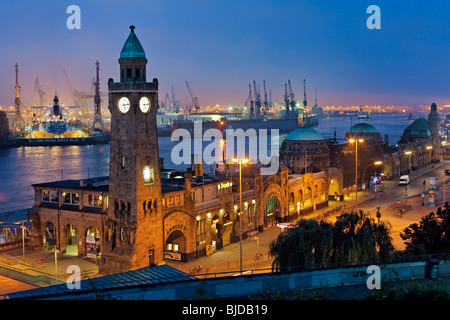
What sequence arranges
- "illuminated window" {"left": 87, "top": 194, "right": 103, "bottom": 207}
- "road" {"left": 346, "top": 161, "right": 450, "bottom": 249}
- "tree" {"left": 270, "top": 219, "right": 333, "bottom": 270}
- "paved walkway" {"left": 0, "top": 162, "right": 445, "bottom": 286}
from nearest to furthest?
"tree" {"left": 270, "top": 219, "right": 333, "bottom": 270}
"paved walkway" {"left": 0, "top": 162, "right": 445, "bottom": 286}
"illuminated window" {"left": 87, "top": 194, "right": 103, "bottom": 207}
"road" {"left": 346, "top": 161, "right": 450, "bottom": 249}

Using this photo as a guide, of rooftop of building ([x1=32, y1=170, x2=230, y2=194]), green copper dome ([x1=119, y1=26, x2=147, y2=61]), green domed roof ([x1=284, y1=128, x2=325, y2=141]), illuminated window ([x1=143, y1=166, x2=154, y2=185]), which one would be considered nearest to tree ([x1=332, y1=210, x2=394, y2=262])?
illuminated window ([x1=143, y1=166, x2=154, y2=185])

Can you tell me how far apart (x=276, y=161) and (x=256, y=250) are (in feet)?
59.9

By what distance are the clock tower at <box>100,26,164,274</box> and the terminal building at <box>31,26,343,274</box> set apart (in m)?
0.09

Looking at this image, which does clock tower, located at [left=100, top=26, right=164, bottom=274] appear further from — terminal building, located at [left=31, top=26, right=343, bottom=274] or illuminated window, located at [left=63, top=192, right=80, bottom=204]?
illuminated window, located at [left=63, top=192, right=80, bottom=204]

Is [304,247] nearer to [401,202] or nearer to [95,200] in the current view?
[95,200]

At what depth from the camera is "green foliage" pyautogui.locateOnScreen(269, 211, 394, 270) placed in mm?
39375

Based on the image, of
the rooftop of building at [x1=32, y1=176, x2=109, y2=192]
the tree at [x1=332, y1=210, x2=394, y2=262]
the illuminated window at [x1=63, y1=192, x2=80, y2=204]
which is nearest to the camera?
the tree at [x1=332, y1=210, x2=394, y2=262]

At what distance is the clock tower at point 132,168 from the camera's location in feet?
155

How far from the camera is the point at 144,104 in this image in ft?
157

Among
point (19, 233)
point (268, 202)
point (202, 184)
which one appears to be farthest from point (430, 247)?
point (19, 233)

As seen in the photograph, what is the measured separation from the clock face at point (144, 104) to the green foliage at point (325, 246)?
16376 millimetres

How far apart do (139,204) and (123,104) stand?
870cm
